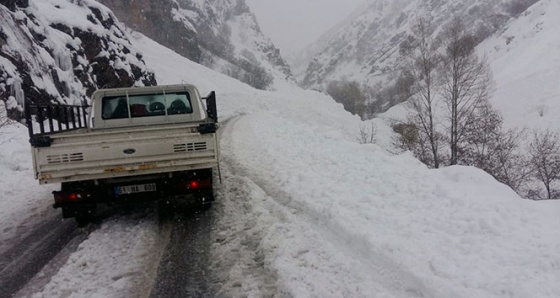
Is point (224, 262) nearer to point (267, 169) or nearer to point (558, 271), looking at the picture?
point (558, 271)

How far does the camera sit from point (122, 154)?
580cm

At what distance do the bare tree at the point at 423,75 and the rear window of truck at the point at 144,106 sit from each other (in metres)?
16.1

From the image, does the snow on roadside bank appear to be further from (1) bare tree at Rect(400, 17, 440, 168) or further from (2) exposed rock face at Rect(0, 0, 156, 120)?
(1) bare tree at Rect(400, 17, 440, 168)

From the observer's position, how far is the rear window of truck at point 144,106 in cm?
781

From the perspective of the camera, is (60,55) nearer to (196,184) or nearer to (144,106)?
(144,106)

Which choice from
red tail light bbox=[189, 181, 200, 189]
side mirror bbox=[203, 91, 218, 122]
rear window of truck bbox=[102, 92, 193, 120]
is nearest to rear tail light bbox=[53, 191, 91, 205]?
red tail light bbox=[189, 181, 200, 189]

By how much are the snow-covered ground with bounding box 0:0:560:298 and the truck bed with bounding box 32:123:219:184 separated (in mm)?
969

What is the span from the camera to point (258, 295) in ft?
13.0

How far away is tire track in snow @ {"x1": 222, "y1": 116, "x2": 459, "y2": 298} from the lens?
3793 millimetres

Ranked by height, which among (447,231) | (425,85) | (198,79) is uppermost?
(198,79)

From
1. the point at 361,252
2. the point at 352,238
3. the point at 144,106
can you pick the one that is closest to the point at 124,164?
the point at 144,106

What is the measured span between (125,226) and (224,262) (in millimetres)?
2275

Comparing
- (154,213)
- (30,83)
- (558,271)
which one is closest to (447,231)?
(558,271)

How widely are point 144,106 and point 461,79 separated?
17888mm
